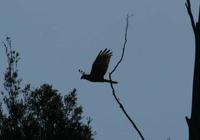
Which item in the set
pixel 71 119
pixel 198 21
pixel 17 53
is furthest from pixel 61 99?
pixel 198 21

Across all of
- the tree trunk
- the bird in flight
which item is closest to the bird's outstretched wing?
the bird in flight

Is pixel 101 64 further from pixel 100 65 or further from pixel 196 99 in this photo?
pixel 196 99

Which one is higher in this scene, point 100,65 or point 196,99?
point 100,65

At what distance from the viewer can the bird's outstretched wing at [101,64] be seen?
29.6ft

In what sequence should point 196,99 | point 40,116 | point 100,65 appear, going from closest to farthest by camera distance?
point 196,99, point 100,65, point 40,116

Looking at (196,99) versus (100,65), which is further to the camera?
(100,65)

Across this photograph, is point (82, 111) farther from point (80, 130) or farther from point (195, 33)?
point (195, 33)

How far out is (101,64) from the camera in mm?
9086

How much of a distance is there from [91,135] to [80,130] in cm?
41

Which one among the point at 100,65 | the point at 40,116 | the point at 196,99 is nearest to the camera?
the point at 196,99

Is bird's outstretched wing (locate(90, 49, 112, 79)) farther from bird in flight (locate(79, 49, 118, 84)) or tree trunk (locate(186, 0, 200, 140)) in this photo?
tree trunk (locate(186, 0, 200, 140))

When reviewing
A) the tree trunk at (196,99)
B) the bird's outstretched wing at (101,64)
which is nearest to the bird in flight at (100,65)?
the bird's outstretched wing at (101,64)

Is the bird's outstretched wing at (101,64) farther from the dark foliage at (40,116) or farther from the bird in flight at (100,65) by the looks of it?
the dark foliage at (40,116)

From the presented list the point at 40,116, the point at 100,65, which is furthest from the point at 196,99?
the point at 40,116
